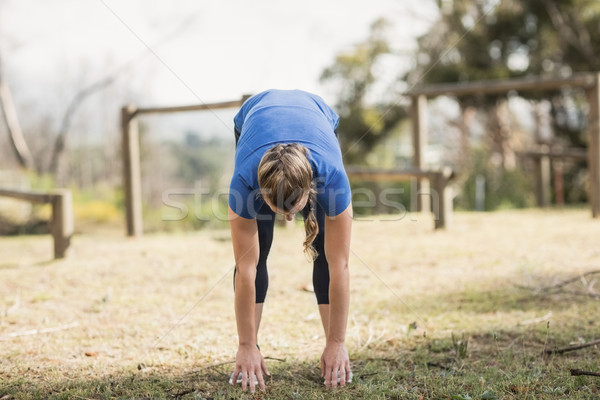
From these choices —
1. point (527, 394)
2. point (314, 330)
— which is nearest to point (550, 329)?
point (527, 394)

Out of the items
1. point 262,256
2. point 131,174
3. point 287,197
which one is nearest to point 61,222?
point 131,174

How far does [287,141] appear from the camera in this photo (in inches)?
67.3

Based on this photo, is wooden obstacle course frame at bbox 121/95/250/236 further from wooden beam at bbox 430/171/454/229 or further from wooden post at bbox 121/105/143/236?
wooden beam at bbox 430/171/454/229

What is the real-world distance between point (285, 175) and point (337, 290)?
0.51 m

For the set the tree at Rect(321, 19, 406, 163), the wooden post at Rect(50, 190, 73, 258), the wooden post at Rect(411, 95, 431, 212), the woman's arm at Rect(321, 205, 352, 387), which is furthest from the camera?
the tree at Rect(321, 19, 406, 163)

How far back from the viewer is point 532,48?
37.2ft

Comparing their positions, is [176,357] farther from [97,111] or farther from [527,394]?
[97,111]

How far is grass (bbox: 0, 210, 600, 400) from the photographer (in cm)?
196

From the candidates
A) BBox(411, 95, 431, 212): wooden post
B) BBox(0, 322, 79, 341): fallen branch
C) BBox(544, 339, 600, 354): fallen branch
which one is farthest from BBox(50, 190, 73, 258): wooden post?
BBox(411, 95, 431, 212): wooden post

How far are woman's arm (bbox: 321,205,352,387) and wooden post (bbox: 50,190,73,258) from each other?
3.06 metres

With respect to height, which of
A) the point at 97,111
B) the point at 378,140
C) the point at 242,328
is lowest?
the point at 242,328

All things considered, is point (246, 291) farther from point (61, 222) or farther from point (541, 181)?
point (541, 181)

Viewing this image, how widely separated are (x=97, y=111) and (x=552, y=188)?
13.8m

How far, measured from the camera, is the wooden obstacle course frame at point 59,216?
168 inches
